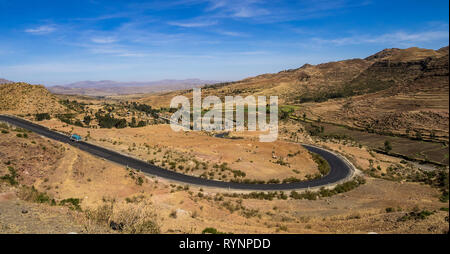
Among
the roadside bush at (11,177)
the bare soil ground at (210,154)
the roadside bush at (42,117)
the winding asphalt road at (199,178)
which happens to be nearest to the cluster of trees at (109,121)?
the roadside bush at (42,117)

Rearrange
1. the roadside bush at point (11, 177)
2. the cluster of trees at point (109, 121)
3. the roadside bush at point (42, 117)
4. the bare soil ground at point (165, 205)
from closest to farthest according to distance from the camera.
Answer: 1. the bare soil ground at point (165, 205)
2. the roadside bush at point (11, 177)
3. the roadside bush at point (42, 117)
4. the cluster of trees at point (109, 121)

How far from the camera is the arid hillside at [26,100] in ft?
187

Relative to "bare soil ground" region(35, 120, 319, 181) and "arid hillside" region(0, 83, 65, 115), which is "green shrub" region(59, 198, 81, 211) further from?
"arid hillside" region(0, 83, 65, 115)

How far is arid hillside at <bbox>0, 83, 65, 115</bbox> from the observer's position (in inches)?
2248

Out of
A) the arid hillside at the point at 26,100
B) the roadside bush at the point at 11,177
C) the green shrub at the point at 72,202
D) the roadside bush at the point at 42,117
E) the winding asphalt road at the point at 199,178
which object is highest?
the arid hillside at the point at 26,100

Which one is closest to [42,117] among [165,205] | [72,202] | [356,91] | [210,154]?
[210,154]

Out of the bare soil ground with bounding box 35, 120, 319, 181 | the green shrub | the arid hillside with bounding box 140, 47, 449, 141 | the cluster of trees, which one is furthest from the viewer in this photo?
the cluster of trees

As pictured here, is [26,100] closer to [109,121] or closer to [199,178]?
[109,121]

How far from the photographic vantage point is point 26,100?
197 feet

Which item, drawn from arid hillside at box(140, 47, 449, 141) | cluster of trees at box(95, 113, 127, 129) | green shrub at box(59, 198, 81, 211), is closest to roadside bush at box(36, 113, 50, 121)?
cluster of trees at box(95, 113, 127, 129)

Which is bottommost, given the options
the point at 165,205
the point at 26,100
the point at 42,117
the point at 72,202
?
the point at 165,205

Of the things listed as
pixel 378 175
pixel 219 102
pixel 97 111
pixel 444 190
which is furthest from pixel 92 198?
pixel 219 102

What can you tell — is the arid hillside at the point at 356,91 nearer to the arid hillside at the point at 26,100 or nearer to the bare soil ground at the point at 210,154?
the bare soil ground at the point at 210,154
